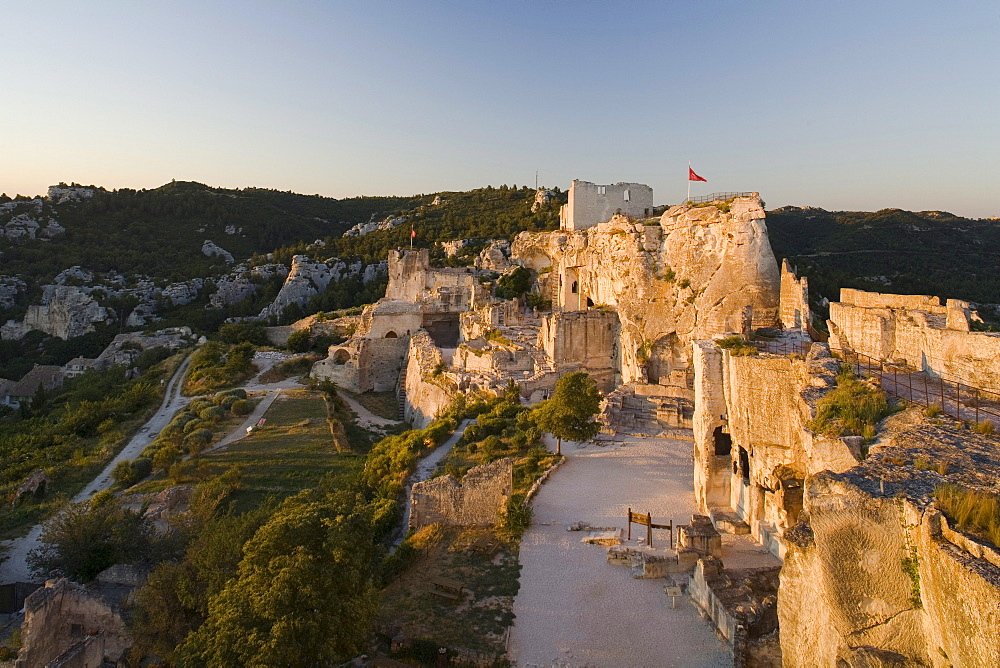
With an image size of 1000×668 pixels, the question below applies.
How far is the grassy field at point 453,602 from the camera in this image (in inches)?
291

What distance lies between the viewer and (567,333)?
21.1 meters

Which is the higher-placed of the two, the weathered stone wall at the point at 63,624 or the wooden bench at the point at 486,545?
the wooden bench at the point at 486,545

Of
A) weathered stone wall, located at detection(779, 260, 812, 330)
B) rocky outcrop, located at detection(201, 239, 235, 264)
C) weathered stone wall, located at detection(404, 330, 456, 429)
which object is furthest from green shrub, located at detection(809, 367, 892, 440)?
rocky outcrop, located at detection(201, 239, 235, 264)

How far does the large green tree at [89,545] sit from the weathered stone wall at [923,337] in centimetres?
1422

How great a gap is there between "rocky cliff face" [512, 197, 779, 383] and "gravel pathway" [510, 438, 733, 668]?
672 cm

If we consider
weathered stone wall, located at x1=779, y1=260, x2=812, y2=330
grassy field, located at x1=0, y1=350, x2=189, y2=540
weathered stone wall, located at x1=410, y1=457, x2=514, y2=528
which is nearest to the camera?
weathered stone wall, located at x1=410, y1=457, x2=514, y2=528

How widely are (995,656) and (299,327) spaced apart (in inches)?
1477

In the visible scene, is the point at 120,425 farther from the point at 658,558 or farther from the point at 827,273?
the point at 827,273

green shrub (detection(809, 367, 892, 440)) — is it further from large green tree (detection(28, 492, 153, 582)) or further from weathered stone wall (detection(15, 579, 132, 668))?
large green tree (detection(28, 492, 153, 582))

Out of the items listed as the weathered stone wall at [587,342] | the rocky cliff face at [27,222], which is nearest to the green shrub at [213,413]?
the weathered stone wall at [587,342]

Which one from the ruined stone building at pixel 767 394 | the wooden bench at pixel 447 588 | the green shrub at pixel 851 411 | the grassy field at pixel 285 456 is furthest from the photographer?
the grassy field at pixel 285 456

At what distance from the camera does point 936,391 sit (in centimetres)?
701

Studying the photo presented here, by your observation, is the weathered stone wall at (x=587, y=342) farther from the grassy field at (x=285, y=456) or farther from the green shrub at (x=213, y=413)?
the green shrub at (x=213, y=413)

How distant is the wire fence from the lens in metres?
6.03
